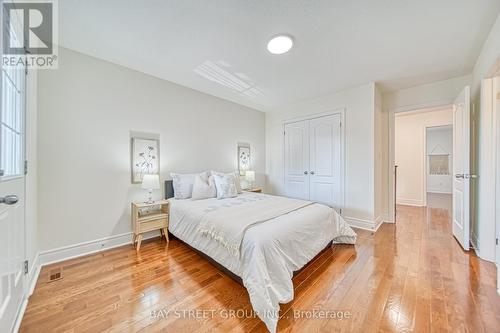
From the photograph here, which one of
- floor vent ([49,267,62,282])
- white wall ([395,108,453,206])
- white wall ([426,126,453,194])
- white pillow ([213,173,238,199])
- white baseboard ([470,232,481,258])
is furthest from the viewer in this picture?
white wall ([426,126,453,194])

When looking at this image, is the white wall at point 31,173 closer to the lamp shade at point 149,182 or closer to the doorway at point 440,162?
the lamp shade at point 149,182

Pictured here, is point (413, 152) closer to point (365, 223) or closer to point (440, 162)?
point (440, 162)

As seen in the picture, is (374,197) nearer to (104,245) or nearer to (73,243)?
(104,245)

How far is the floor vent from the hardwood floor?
5 cm

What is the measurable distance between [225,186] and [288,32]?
2.27 metres

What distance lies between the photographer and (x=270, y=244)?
5.41ft

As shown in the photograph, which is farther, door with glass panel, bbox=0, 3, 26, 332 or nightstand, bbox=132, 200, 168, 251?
nightstand, bbox=132, 200, 168, 251

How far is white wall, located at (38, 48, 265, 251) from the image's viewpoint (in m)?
2.26

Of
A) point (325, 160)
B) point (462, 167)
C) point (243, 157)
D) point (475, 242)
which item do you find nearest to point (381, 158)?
point (325, 160)

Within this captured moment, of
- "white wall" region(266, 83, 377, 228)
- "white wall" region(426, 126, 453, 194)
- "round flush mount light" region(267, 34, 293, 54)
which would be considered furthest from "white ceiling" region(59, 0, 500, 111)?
"white wall" region(426, 126, 453, 194)

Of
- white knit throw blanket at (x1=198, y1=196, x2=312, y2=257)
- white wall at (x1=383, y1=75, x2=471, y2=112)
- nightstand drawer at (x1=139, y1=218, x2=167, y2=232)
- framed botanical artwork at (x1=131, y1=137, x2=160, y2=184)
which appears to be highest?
white wall at (x1=383, y1=75, x2=471, y2=112)

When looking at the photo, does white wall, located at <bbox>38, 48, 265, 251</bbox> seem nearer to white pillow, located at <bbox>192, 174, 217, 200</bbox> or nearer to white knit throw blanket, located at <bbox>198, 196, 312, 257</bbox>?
white pillow, located at <bbox>192, 174, 217, 200</bbox>

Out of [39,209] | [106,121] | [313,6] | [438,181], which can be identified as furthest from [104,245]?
[438,181]

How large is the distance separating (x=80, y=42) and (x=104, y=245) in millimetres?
2535
